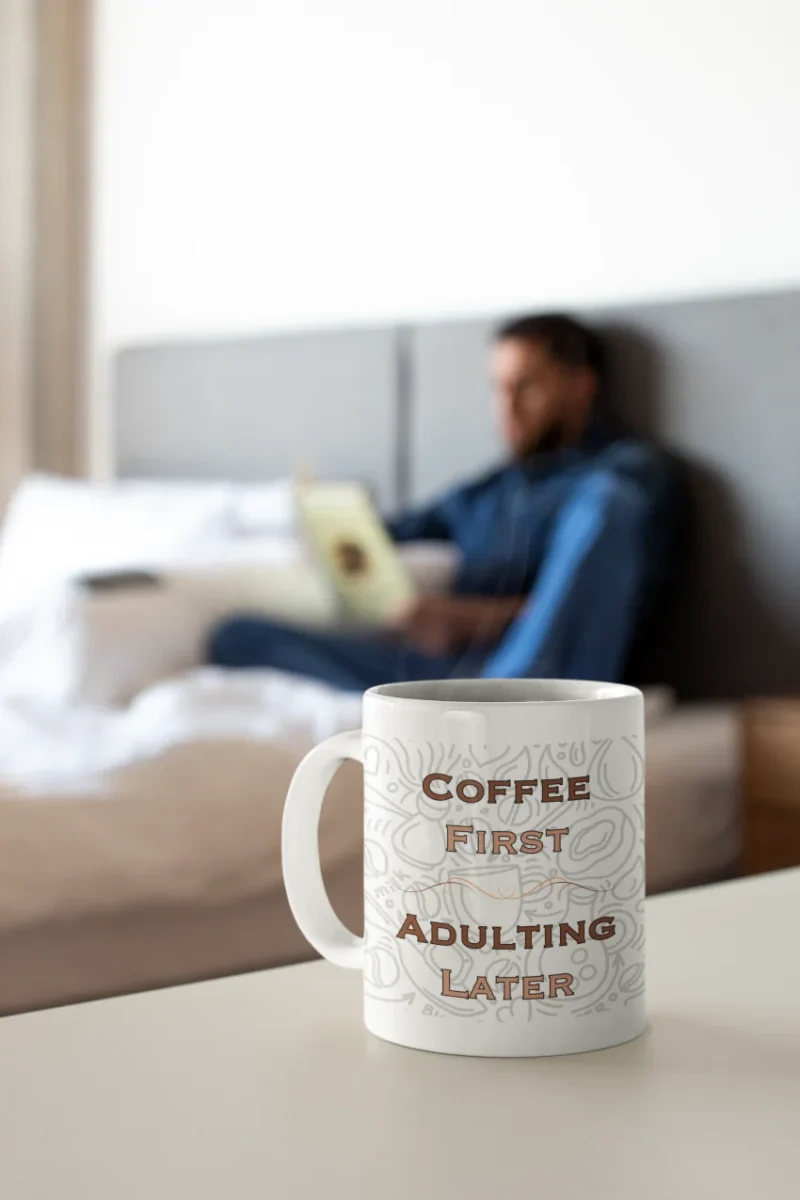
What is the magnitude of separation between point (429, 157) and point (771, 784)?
1.40 meters

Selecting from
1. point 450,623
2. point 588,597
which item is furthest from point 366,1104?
point 450,623

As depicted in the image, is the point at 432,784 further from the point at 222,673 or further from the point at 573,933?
the point at 222,673

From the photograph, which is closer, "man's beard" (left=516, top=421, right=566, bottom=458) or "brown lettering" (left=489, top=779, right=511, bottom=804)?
"brown lettering" (left=489, top=779, right=511, bottom=804)

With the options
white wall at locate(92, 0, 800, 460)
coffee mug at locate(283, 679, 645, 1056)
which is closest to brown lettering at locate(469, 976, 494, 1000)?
coffee mug at locate(283, 679, 645, 1056)

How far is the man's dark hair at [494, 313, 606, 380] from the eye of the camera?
86.8 inches

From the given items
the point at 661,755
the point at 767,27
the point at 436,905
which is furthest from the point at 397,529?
the point at 436,905

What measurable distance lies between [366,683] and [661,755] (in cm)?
42

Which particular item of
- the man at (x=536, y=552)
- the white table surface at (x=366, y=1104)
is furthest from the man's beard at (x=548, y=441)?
the white table surface at (x=366, y=1104)

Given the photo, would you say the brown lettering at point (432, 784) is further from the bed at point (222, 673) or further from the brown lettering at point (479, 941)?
the bed at point (222, 673)

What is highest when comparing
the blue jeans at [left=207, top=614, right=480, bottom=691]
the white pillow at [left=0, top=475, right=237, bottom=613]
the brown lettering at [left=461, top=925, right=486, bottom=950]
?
the brown lettering at [left=461, top=925, right=486, bottom=950]

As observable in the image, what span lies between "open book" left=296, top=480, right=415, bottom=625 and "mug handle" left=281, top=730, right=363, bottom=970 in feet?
4.88

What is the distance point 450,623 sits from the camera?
2.04 m

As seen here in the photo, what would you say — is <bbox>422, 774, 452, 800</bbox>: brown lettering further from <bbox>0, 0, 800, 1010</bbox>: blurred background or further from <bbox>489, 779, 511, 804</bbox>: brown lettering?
<bbox>0, 0, 800, 1010</bbox>: blurred background

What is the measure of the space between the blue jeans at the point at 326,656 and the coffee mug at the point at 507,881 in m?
1.43
